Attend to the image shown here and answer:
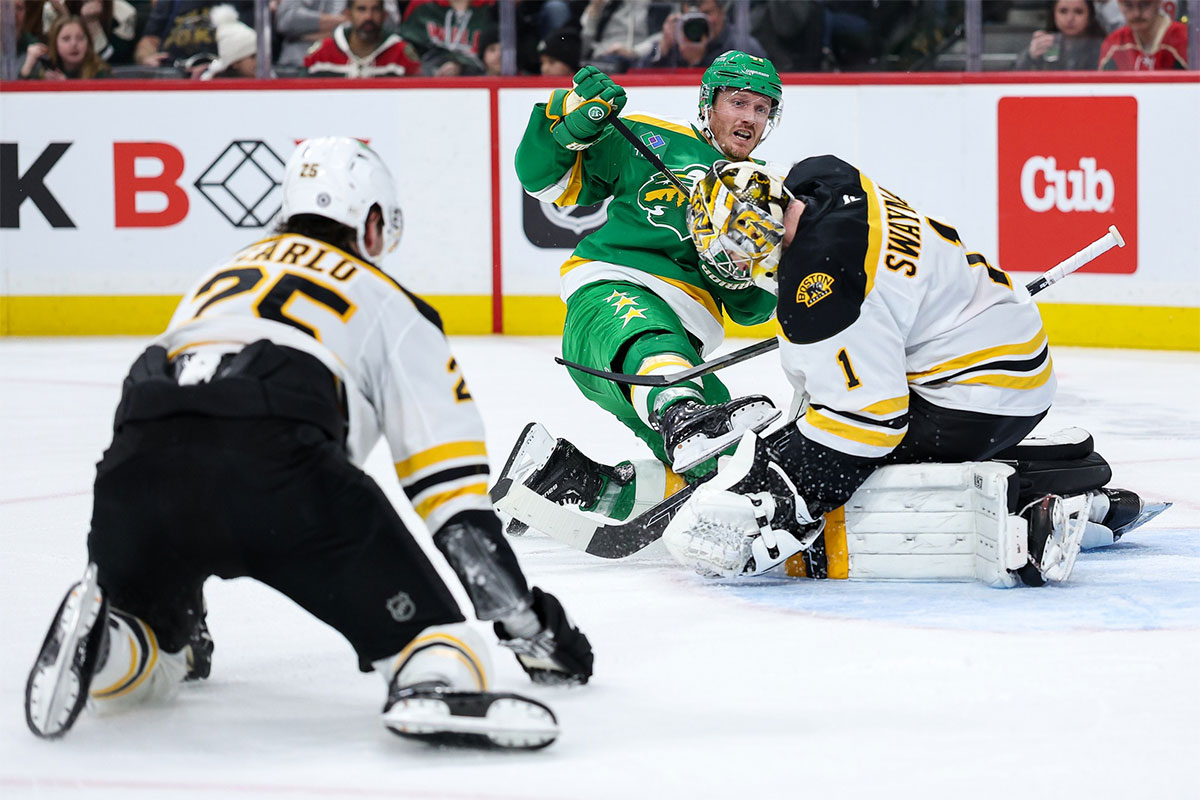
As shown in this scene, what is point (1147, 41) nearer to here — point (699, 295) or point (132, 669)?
point (699, 295)

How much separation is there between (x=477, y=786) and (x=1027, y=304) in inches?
64.8

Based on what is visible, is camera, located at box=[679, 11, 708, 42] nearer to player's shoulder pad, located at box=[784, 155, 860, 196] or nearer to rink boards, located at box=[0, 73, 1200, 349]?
rink boards, located at box=[0, 73, 1200, 349]

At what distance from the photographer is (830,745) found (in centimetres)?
227

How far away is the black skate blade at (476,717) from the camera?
2.13 metres

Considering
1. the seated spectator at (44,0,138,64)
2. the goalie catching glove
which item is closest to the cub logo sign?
the goalie catching glove

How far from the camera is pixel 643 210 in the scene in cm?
394

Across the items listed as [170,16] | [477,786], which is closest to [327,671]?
[477,786]

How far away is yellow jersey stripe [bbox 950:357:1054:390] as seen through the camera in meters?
3.19

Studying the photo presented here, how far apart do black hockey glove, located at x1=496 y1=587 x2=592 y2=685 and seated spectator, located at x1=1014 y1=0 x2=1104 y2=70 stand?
505 cm

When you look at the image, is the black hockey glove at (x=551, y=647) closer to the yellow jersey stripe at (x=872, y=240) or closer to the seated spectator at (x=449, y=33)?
the yellow jersey stripe at (x=872, y=240)

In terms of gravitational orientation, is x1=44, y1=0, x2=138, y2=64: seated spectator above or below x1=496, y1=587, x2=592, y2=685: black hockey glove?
above

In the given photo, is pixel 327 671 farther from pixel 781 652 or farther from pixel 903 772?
pixel 903 772

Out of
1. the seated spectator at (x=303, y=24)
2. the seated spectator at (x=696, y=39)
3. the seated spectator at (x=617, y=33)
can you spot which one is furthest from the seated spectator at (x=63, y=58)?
the seated spectator at (x=696, y=39)

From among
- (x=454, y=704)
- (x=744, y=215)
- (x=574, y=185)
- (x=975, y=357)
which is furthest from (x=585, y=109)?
(x=454, y=704)
